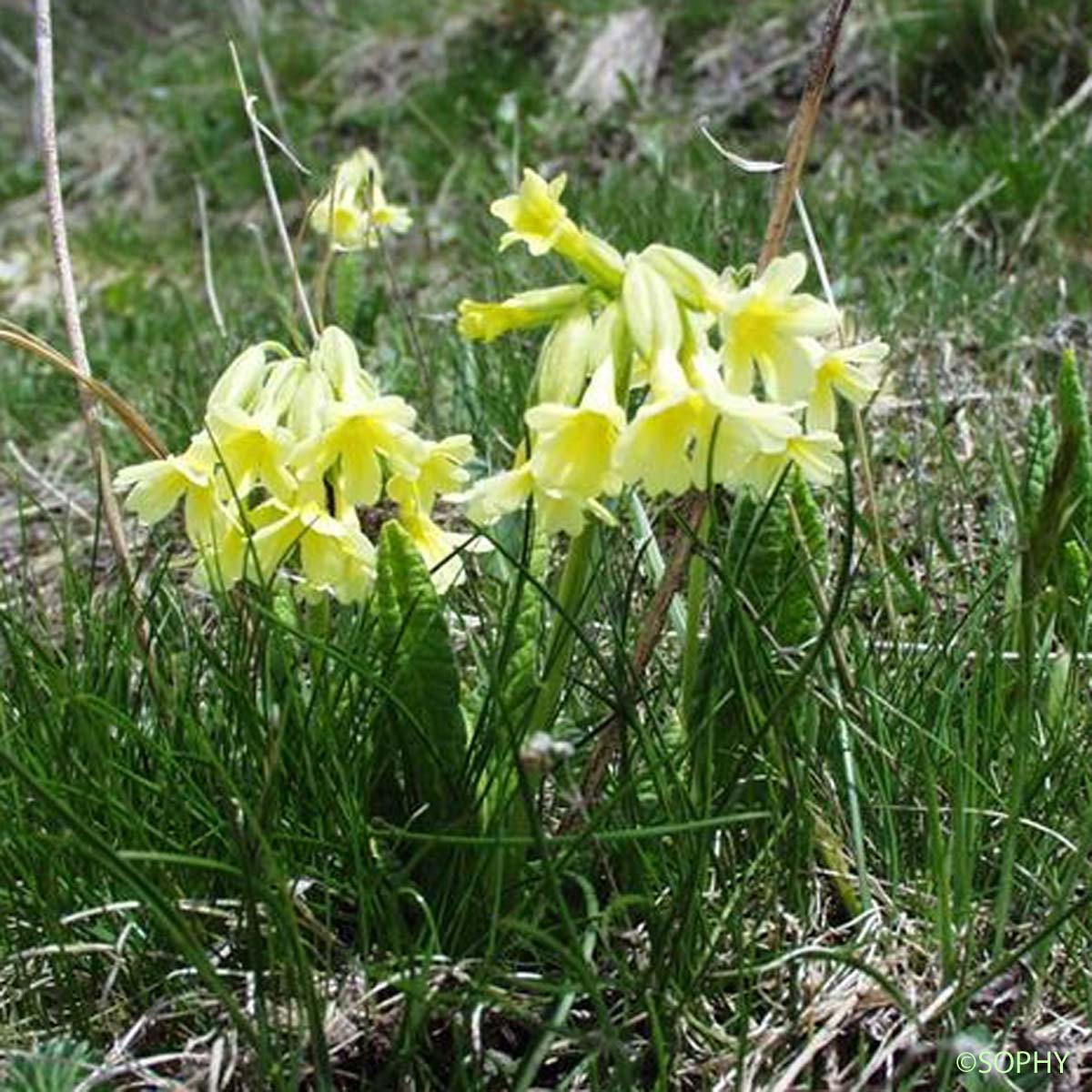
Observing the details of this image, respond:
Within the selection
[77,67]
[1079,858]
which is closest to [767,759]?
[1079,858]

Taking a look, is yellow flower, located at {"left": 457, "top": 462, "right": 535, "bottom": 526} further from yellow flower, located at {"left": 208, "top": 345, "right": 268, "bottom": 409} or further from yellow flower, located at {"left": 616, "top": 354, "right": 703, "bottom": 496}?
yellow flower, located at {"left": 208, "top": 345, "right": 268, "bottom": 409}

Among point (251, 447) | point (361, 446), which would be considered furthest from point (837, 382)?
point (251, 447)

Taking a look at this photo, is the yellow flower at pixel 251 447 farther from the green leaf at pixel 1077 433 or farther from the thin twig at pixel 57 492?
the thin twig at pixel 57 492

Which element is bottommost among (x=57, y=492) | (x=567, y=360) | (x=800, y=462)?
(x=57, y=492)

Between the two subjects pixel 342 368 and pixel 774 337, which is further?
pixel 342 368

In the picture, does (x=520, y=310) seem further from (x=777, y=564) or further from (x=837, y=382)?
(x=777, y=564)

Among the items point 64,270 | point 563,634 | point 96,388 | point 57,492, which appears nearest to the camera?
point 563,634

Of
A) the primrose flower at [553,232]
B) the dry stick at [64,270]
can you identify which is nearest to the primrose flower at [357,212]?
the dry stick at [64,270]
